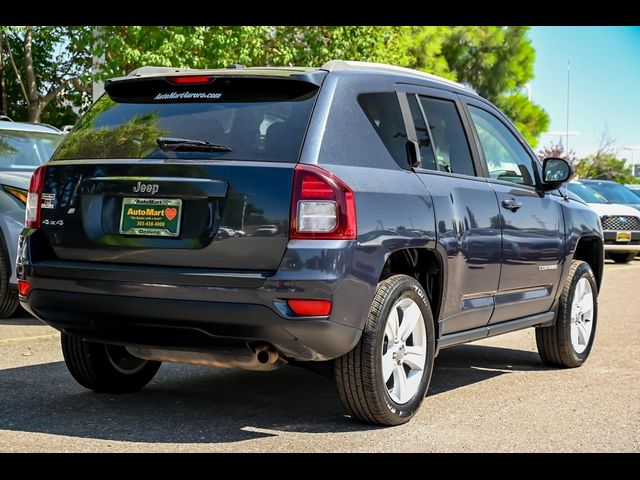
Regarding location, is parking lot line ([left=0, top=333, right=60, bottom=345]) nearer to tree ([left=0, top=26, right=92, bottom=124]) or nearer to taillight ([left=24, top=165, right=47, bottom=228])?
taillight ([left=24, top=165, right=47, bottom=228])

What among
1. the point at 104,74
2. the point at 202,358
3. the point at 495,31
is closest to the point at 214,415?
the point at 202,358

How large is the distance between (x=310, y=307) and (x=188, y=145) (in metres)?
1.02

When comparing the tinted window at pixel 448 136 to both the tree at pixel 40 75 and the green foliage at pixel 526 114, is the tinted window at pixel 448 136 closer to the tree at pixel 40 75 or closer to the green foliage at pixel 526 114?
the tree at pixel 40 75

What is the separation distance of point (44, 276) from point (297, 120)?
1.50 metres

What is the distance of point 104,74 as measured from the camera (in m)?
21.2

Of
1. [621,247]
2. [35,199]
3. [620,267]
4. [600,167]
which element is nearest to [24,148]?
[35,199]

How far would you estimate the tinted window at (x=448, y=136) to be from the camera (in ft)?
20.1

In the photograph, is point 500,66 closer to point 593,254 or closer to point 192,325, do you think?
point 593,254

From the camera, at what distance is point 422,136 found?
19.5ft

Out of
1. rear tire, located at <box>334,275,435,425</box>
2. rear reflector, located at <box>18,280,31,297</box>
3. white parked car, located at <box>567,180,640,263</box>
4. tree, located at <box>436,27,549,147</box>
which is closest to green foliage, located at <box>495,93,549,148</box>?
tree, located at <box>436,27,549,147</box>

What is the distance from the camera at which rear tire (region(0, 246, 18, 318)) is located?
936cm

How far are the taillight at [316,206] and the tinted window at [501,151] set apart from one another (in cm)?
200

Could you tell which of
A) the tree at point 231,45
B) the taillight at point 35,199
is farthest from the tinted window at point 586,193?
the taillight at point 35,199
